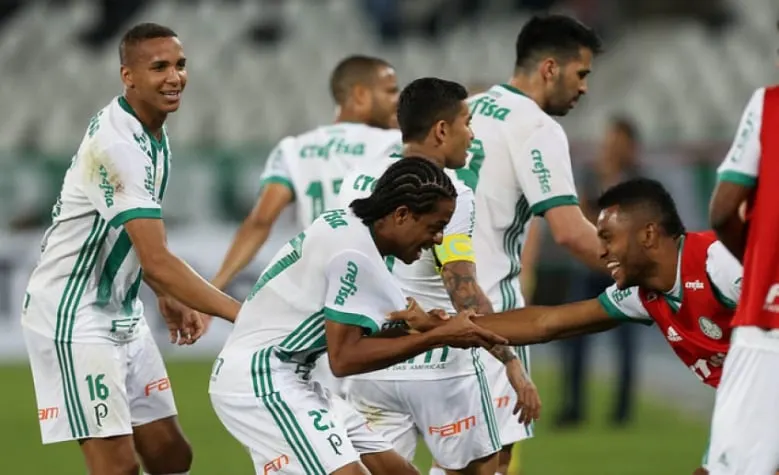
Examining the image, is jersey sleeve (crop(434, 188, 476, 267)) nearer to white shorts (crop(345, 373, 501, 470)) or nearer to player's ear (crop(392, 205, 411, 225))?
white shorts (crop(345, 373, 501, 470))

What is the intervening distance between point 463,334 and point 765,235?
120cm

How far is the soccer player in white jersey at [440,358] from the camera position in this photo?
20.9 feet

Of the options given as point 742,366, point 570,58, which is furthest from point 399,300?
point 570,58

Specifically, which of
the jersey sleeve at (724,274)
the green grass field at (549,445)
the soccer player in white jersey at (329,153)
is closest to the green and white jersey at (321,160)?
the soccer player in white jersey at (329,153)

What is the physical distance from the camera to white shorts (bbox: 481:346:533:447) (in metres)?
7.19

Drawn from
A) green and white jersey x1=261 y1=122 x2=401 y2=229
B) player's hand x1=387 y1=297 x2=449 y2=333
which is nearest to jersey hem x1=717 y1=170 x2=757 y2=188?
player's hand x1=387 y1=297 x2=449 y2=333

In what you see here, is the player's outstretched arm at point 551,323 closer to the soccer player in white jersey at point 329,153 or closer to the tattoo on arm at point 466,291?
the tattoo on arm at point 466,291

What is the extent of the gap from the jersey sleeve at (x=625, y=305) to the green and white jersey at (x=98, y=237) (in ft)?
6.13

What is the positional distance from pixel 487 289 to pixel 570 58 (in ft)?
4.01

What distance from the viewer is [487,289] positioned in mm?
7125

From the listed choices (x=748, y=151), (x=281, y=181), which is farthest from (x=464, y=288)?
(x=281, y=181)

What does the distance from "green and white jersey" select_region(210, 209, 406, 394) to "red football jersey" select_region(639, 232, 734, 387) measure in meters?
1.04

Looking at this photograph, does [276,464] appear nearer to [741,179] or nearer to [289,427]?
[289,427]

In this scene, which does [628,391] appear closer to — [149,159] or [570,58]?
[570,58]
